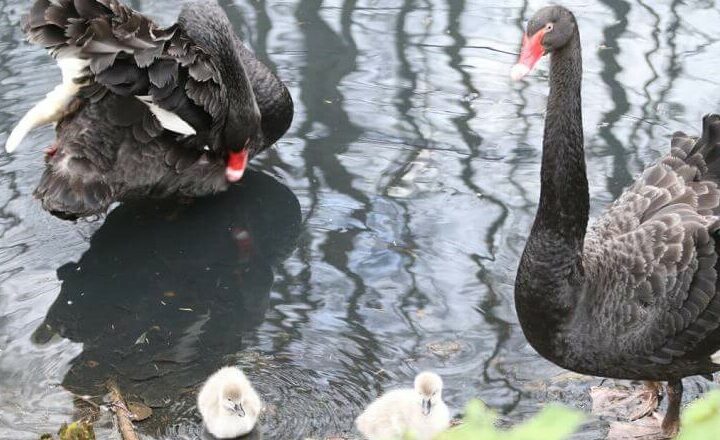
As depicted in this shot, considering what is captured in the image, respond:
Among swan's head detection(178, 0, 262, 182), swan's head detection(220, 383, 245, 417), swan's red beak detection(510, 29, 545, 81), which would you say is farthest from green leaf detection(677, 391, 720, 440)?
swan's head detection(178, 0, 262, 182)

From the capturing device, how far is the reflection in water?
3158mm

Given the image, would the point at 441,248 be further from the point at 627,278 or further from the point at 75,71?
the point at 75,71

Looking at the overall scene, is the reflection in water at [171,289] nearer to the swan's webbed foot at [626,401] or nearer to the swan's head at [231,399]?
the swan's head at [231,399]

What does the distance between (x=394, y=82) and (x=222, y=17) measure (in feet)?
3.51

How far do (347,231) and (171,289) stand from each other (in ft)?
2.23

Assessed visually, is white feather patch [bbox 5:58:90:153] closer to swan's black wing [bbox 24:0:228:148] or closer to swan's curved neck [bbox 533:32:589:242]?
swan's black wing [bbox 24:0:228:148]

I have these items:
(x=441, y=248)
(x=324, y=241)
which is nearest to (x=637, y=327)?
(x=441, y=248)

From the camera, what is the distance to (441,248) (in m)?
3.70

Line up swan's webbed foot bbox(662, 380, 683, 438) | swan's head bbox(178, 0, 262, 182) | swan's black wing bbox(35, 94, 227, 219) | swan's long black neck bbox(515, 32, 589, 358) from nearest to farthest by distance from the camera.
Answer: swan's long black neck bbox(515, 32, 589, 358) → swan's webbed foot bbox(662, 380, 683, 438) → swan's black wing bbox(35, 94, 227, 219) → swan's head bbox(178, 0, 262, 182)

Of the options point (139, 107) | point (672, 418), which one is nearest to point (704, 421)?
point (672, 418)

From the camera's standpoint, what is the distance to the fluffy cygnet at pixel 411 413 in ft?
8.84

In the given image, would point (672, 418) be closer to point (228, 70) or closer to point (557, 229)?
point (557, 229)

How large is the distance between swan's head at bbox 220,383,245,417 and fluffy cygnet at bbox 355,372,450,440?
32 cm

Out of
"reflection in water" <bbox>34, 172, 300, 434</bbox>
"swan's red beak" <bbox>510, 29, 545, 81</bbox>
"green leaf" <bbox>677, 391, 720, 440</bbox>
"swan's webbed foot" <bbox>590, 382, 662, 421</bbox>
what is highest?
"green leaf" <bbox>677, 391, 720, 440</bbox>
